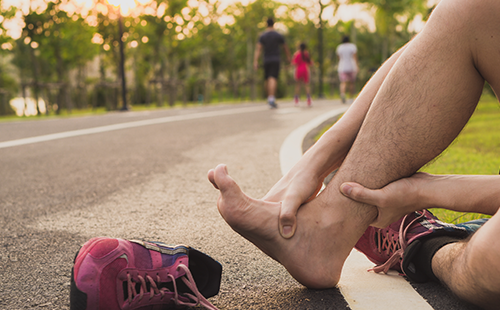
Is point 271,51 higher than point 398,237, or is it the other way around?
point 271,51

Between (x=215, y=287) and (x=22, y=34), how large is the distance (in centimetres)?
2596

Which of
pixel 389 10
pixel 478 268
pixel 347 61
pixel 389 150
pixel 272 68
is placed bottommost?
pixel 478 268

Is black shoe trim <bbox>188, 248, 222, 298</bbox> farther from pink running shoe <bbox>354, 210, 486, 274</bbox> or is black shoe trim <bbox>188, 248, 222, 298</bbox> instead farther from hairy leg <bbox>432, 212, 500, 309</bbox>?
hairy leg <bbox>432, 212, 500, 309</bbox>

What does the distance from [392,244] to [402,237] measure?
69 mm

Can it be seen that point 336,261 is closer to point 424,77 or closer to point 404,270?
point 404,270

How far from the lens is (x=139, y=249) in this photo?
1.38 m

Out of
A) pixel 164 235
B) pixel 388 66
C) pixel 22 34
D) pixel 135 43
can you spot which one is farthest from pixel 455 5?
pixel 135 43

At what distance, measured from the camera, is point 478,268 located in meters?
1.16

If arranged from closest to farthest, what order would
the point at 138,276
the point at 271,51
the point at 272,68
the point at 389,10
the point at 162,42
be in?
1. the point at 138,276
2. the point at 271,51
3. the point at 272,68
4. the point at 162,42
5. the point at 389,10

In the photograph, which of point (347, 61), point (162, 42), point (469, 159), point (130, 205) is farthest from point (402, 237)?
point (162, 42)

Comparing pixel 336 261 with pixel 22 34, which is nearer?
pixel 336 261

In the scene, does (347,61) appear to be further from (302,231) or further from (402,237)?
(302,231)

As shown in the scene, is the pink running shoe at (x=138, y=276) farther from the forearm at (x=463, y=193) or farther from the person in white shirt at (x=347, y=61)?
the person in white shirt at (x=347, y=61)

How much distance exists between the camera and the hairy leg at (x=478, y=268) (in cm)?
113
